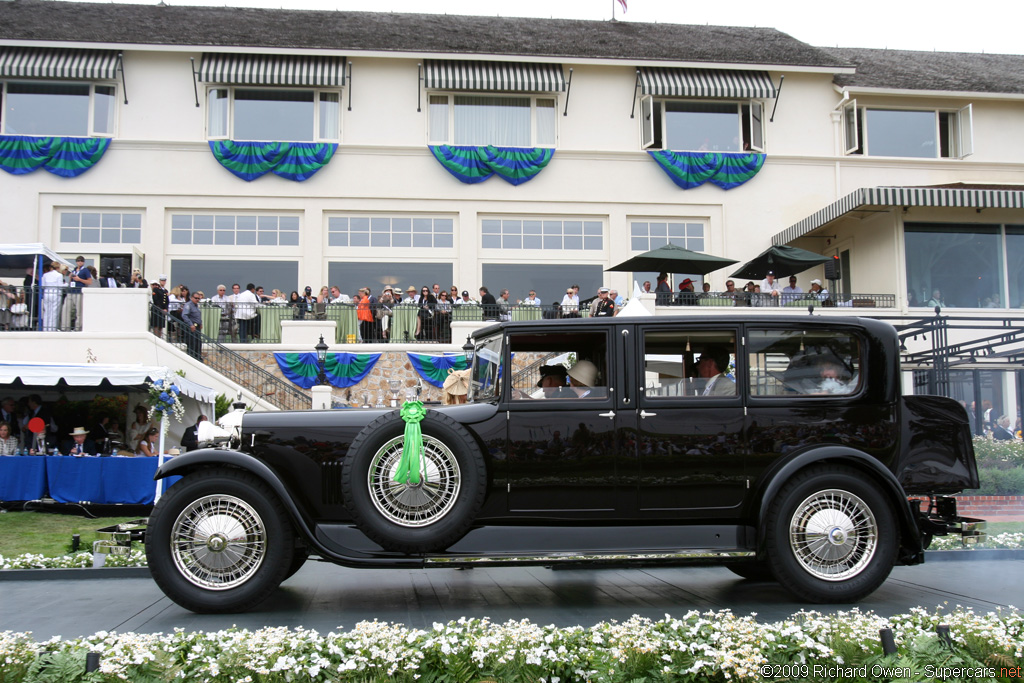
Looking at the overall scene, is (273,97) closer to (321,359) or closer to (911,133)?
(321,359)

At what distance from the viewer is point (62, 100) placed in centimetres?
2239

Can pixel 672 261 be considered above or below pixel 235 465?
above

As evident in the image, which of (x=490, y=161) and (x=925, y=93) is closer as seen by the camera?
(x=490, y=161)

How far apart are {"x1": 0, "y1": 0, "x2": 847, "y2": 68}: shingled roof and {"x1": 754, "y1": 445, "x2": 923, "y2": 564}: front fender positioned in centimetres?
1941

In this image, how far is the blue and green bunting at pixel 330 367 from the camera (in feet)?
59.8

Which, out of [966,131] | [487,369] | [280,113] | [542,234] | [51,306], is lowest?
[487,369]

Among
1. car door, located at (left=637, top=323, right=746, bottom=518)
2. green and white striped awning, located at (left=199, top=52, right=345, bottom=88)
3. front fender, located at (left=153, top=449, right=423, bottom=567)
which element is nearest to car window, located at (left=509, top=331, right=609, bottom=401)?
car door, located at (left=637, top=323, right=746, bottom=518)

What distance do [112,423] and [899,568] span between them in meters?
15.1

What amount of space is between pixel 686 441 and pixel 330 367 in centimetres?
1361

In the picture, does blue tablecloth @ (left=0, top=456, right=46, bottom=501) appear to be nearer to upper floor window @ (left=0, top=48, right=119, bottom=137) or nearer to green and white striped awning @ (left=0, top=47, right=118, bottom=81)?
upper floor window @ (left=0, top=48, right=119, bottom=137)

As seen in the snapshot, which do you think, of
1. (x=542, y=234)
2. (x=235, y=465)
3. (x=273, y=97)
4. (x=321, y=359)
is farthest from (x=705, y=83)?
(x=235, y=465)

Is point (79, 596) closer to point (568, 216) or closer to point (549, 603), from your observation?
point (549, 603)

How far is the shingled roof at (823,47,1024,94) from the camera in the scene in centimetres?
2409

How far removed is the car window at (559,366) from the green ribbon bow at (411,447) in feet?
2.53
